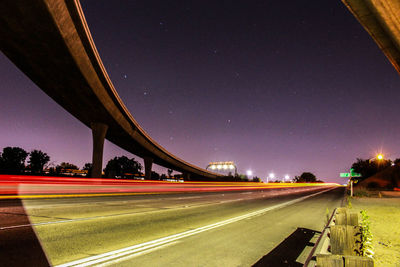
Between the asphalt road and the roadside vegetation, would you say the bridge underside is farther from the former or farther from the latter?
the asphalt road

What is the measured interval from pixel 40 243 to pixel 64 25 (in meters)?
19.3

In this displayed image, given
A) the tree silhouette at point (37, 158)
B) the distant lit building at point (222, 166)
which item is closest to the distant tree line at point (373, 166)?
the distant lit building at point (222, 166)

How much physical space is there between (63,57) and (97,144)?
19.1m

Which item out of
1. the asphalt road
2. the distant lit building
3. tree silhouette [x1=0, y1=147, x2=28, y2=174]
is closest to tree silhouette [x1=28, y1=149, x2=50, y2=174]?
tree silhouette [x1=0, y1=147, x2=28, y2=174]

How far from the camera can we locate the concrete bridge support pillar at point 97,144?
39.1 meters

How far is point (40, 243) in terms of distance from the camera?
5418 mm

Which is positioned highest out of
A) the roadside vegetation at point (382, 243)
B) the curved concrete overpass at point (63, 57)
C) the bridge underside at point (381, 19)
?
the curved concrete overpass at point (63, 57)

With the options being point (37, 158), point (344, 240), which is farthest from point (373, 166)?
point (37, 158)

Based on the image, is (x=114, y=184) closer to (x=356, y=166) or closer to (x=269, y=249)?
(x=269, y=249)

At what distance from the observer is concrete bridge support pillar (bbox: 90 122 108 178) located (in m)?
39.1

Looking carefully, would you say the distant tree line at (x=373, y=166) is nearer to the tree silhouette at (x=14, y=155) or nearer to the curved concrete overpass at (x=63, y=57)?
the curved concrete overpass at (x=63, y=57)

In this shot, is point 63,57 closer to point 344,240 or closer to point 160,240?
point 160,240

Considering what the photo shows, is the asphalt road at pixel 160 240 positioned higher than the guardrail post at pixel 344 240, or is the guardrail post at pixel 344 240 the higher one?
the guardrail post at pixel 344 240

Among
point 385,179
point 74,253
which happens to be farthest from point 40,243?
point 385,179
